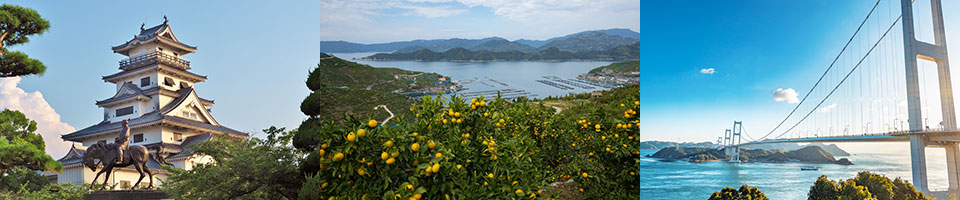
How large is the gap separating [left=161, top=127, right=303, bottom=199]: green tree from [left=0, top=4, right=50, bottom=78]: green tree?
1463 millimetres

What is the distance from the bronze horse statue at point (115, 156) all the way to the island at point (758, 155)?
503cm

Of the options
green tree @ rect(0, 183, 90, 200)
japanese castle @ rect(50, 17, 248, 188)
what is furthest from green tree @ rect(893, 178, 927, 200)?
green tree @ rect(0, 183, 90, 200)

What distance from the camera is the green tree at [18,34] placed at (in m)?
4.64

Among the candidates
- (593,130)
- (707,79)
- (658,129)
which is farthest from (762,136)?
A: (593,130)

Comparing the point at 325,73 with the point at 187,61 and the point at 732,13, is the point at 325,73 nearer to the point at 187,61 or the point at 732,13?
the point at 732,13

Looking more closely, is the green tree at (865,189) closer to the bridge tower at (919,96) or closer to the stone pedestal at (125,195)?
the bridge tower at (919,96)

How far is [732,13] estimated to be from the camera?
2426 millimetres

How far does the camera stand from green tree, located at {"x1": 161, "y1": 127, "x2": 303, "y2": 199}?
492cm

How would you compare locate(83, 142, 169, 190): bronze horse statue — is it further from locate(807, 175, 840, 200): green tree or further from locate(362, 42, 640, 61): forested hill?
locate(807, 175, 840, 200): green tree

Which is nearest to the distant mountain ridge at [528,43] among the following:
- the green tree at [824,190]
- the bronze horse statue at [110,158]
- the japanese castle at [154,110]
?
the green tree at [824,190]

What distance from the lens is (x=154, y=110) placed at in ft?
19.5

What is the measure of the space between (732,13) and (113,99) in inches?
223

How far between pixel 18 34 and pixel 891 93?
21.1 ft

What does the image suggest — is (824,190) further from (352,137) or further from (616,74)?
(616,74)
